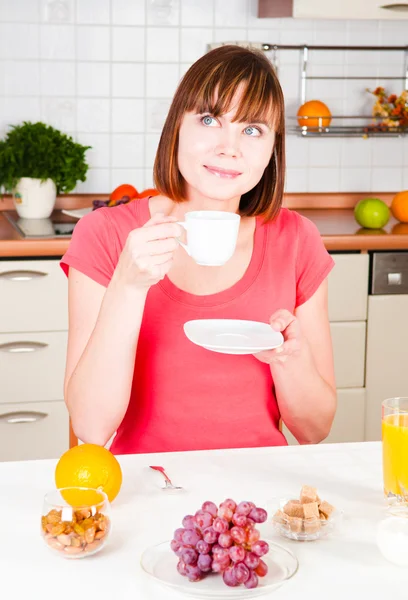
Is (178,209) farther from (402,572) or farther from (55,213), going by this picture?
(55,213)

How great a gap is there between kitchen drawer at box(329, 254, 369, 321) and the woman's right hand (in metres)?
1.52

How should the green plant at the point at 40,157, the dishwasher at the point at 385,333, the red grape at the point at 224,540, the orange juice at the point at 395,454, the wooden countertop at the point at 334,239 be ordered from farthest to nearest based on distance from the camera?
the green plant at the point at 40,157, the dishwasher at the point at 385,333, the wooden countertop at the point at 334,239, the orange juice at the point at 395,454, the red grape at the point at 224,540

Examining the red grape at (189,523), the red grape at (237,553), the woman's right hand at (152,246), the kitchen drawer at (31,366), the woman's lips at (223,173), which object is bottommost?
the kitchen drawer at (31,366)

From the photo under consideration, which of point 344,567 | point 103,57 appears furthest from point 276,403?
point 103,57

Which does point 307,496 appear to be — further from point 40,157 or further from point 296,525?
point 40,157

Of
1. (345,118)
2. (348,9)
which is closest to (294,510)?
(348,9)

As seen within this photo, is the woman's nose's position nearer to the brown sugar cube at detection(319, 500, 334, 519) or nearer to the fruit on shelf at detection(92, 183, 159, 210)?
the brown sugar cube at detection(319, 500, 334, 519)

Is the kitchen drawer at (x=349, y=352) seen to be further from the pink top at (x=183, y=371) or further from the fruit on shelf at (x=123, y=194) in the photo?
the pink top at (x=183, y=371)

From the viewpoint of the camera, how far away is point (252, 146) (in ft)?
4.78

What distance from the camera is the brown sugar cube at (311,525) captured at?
103 centimetres

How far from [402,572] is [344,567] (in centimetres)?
6

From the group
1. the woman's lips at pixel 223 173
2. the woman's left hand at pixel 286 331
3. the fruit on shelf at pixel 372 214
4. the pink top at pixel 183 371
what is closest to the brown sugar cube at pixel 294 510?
the woman's left hand at pixel 286 331

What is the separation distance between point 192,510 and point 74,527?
0.63 feet

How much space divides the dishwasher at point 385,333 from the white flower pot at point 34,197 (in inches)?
40.6
